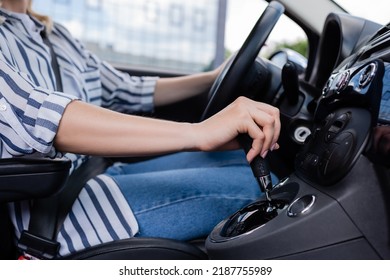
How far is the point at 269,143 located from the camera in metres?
0.61

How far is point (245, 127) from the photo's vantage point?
60 cm

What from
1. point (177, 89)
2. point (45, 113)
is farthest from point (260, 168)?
point (177, 89)

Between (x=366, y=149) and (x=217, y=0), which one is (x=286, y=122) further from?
(x=217, y=0)

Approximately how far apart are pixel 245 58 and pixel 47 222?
0.41 metres

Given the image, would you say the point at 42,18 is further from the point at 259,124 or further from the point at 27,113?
the point at 259,124

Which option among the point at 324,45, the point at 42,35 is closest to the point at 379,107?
the point at 324,45

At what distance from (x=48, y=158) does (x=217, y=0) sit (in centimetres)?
116

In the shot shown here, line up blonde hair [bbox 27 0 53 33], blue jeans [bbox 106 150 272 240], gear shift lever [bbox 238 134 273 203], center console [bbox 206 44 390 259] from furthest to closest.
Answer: blonde hair [bbox 27 0 53 33], blue jeans [bbox 106 150 272 240], gear shift lever [bbox 238 134 273 203], center console [bbox 206 44 390 259]

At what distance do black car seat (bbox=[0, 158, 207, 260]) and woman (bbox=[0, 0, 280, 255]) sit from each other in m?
0.02

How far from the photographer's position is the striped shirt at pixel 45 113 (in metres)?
0.64

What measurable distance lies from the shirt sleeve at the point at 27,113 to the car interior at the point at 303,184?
3 cm

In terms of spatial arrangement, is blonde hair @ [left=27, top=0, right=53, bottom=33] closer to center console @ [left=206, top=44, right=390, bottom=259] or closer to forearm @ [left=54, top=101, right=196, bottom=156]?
forearm @ [left=54, top=101, right=196, bottom=156]

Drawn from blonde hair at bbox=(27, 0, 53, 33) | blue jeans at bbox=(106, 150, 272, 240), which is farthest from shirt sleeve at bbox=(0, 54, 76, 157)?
blonde hair at bbox=(27, 0, 53, 33)

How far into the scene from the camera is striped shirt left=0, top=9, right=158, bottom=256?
640mm
